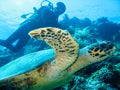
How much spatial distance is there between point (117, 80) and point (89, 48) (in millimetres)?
1254

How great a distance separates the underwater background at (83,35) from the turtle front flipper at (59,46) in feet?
Answer: 1.76

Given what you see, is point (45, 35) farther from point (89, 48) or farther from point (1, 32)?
point (1, 32)

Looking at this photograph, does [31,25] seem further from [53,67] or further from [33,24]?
[53,67]

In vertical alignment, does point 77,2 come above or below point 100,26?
above

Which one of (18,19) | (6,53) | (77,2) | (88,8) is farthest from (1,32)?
(6,53)

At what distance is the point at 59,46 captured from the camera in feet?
6.83

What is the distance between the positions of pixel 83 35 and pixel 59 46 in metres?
6.18

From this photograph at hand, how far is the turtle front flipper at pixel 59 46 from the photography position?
190 cm

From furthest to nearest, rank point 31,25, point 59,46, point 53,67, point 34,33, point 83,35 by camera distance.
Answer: point 83,35
point 31,25
point 53,67
point 59,46
point 34,33

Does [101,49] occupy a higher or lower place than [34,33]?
lower

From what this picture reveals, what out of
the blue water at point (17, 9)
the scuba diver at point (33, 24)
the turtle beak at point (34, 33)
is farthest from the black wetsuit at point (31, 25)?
the blue water at point (17, 9)

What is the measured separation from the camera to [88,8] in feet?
89.9

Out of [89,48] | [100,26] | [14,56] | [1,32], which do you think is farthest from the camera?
[1,32]

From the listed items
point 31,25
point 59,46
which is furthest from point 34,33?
point 31,25
